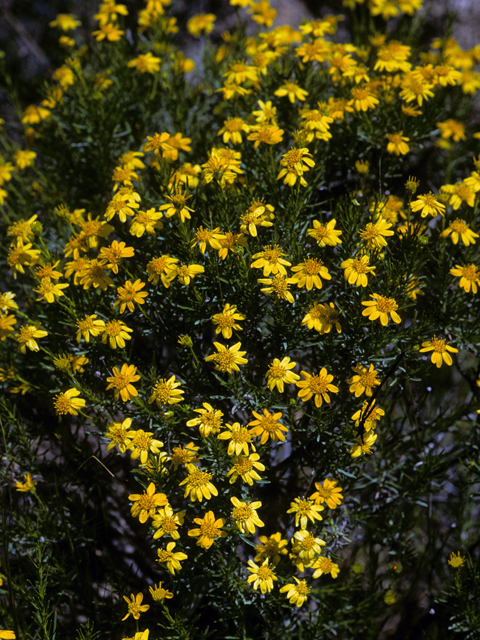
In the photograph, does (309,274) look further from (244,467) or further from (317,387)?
(244,467)

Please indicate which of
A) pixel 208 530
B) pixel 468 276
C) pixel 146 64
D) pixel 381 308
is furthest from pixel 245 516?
pixel 146 64

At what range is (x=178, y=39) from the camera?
13.6ft

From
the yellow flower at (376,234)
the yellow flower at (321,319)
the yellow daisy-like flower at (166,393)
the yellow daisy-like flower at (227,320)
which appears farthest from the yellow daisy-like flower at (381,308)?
the yellow daisy-like flower at (166,393)

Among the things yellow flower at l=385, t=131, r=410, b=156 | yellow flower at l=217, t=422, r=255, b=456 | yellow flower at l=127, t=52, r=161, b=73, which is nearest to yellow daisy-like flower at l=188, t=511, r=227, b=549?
yellow flower at l=217, t=422, r=255, b=456

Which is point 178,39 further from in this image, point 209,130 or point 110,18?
point 209,130

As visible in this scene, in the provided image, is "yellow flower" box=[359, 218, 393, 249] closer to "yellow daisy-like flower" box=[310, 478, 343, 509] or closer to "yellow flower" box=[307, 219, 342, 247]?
"yellow flower" box=[307, 219, 342, 247]

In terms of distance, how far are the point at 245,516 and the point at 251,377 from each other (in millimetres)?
629

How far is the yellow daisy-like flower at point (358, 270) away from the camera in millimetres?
1979

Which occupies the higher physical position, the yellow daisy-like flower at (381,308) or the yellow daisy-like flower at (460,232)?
the yellow daisy-like flower at (460,232)

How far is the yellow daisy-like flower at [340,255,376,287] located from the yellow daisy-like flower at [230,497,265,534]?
0.98m

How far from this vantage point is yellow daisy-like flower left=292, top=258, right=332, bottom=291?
6.59 ft

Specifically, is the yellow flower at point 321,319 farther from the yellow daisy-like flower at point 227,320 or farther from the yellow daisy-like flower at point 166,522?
the yellow daisy-like flower at point 166,522

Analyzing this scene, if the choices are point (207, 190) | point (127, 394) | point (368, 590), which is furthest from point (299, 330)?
point (368, 590)

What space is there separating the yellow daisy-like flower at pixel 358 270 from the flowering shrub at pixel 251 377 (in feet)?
0.04
